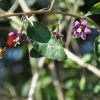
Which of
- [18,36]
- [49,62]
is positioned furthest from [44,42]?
[49,62]

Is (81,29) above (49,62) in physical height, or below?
above

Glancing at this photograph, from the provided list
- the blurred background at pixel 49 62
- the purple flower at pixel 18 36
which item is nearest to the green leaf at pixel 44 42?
the purple flower at pixel 18 36

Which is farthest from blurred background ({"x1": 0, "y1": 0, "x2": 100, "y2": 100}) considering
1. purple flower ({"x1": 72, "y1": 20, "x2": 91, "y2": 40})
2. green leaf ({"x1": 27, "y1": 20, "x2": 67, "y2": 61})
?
→ green leaf ({"x1": 27, "y1": 20, "x2": 67, "y2": 61})

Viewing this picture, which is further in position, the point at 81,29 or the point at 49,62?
the point at 49,62

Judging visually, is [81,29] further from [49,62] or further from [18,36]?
[49,62]

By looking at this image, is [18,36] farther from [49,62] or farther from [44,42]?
[49,62]

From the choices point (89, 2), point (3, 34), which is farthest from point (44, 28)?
point (3, 34)
